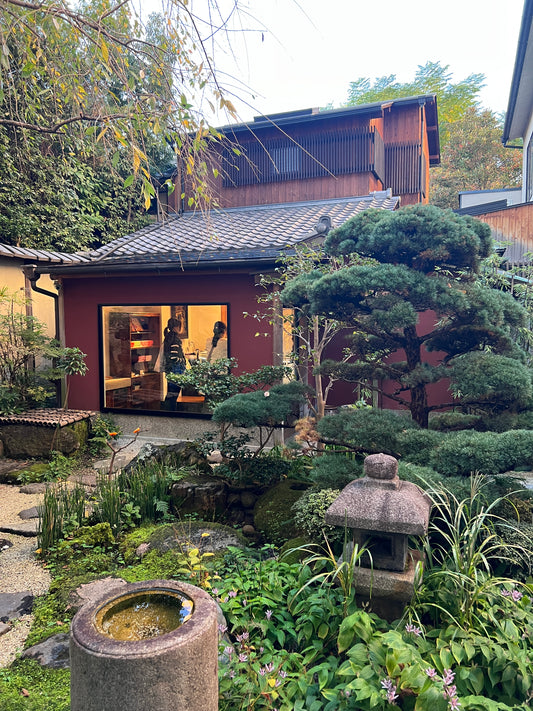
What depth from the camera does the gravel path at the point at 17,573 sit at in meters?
2.81

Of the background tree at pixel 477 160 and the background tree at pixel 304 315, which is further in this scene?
the background tree at pixel 477 160

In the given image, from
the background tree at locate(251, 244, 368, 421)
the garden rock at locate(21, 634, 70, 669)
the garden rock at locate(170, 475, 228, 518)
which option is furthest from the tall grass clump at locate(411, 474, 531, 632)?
the background tree at locate(251, 244, 368, 421)

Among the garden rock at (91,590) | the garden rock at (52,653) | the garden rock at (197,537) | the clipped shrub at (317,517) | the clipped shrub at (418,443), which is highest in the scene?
the clipped shrub at (418,443)

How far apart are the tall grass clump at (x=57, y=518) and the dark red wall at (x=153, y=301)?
3792mm

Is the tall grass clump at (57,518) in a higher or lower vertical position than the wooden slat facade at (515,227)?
lower

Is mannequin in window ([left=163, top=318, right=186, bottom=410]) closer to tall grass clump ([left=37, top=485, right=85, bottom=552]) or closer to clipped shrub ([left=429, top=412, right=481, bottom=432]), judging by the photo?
tall grass clump ([left=37, top=485, right=85, bottom=552])

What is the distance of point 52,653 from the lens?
2635 millimetres

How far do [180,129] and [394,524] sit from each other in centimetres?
294

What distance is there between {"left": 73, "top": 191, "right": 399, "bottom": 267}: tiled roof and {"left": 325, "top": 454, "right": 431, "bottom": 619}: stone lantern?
13.7ft

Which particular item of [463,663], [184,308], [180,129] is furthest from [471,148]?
[463,663]

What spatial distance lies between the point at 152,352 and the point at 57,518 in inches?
195

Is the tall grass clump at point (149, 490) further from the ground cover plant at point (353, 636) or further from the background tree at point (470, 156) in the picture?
the background tree at point (470, 156)

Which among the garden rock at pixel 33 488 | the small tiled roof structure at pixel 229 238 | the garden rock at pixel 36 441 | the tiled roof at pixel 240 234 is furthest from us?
the tiled roof at pixel 240 234

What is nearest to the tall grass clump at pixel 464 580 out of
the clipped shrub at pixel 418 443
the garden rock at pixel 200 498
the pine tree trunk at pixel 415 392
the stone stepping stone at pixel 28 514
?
the clipped shrub at pixel 418 443
